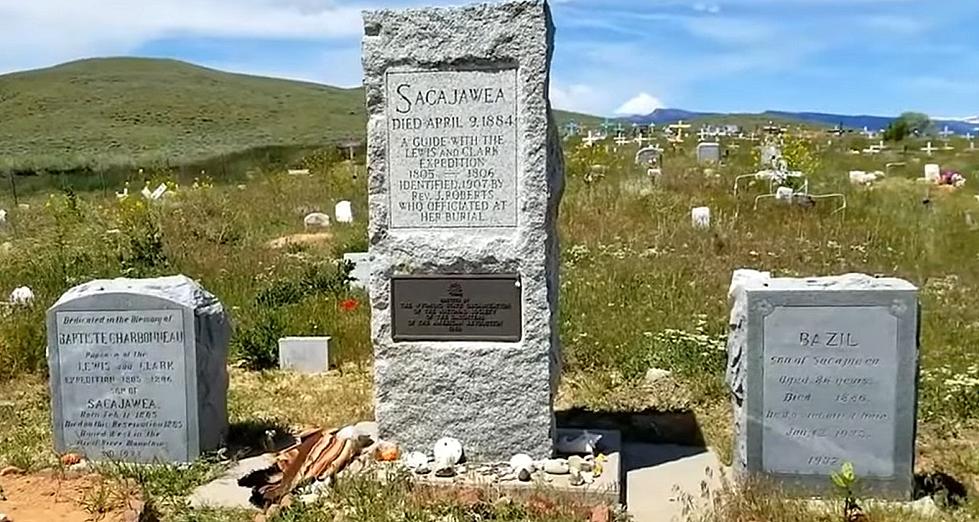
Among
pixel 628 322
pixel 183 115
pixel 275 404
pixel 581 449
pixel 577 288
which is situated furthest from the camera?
pixel 183 115

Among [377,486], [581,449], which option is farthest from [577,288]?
[377,486]

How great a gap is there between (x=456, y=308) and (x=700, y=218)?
417 inches

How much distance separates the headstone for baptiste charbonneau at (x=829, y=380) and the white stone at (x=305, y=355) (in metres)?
4.11

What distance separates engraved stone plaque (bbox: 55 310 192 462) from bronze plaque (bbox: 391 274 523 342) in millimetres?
1323

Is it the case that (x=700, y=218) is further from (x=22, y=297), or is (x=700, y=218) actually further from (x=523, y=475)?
(x=523, y=475)

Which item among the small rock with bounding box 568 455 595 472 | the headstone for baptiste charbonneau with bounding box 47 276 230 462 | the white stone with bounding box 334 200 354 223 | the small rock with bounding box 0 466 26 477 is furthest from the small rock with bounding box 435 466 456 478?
the white stone with bounding box 334 200 354 223

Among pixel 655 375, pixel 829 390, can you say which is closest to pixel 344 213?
pixel 655 375

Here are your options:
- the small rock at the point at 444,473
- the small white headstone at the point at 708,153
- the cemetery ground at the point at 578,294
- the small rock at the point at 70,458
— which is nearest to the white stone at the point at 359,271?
the cemetery ground at the point at 578,294

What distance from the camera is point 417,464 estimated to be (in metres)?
5.63

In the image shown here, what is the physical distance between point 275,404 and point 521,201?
3020mm

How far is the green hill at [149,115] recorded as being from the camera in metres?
64.6

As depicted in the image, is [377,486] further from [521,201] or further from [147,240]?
[147,240]

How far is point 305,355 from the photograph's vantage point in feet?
28.1

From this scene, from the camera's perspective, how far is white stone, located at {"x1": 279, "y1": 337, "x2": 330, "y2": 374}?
852 centimetres
